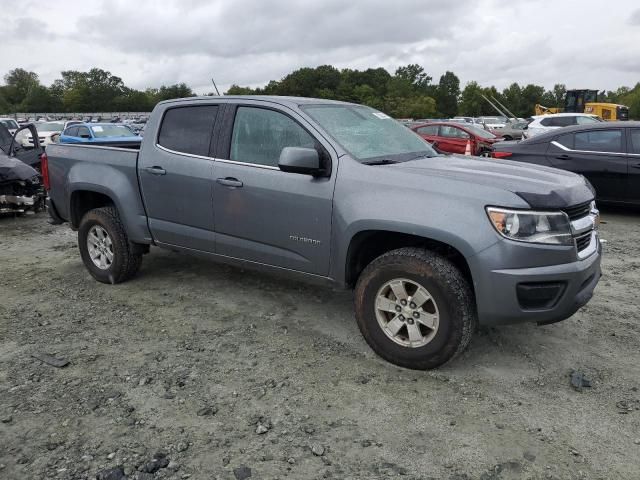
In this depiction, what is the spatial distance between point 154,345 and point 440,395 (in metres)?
2.08

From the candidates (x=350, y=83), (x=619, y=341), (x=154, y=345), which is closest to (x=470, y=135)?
(x=619, y=341)

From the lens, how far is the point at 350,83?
333 ft

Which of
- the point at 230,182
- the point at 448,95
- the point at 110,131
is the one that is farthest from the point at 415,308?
the point at 448,95

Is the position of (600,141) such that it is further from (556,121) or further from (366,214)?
(556,121)

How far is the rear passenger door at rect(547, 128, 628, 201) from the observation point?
326 inches

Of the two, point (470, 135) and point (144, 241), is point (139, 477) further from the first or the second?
point (470, 135)

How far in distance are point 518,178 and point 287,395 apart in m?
1.99

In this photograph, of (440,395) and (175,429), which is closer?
(175,429)

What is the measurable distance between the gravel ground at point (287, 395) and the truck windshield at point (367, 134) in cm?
139

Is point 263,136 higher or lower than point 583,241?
higher

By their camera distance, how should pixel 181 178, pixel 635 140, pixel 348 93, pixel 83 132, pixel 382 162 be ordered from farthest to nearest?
pixel 348 93, pixel 83 132, pixel 635 140, pixel 181 178, pixel 382 162

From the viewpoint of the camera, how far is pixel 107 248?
544 centimetres

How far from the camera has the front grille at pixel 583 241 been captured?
352cm

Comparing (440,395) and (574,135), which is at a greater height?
(574,135)
